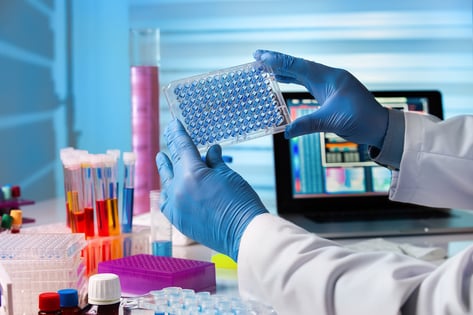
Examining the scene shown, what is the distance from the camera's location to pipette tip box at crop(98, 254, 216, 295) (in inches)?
48.6

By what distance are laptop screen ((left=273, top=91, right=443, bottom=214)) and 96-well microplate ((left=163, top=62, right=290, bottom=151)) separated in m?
1.04

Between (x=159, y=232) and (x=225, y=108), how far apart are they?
0.45m

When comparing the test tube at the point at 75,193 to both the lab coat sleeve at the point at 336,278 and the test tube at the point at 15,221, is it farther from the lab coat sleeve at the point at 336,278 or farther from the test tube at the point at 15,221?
the lab coat sleeve at the point at 336,278

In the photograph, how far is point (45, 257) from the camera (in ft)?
3.64

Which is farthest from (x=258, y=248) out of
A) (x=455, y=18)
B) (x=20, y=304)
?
(x=455, y=18)

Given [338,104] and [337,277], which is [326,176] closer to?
[338,104]

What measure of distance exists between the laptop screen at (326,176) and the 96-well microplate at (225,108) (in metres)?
1.04

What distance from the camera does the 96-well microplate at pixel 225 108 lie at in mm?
1247

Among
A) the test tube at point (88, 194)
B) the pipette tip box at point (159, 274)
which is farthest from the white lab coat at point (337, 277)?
the test tube at point (88, 194)

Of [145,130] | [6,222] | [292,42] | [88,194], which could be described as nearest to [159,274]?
[88,194]

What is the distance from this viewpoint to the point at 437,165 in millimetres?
1307

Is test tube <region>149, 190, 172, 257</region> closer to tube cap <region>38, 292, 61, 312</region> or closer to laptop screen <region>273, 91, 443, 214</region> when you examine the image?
tube cap <region>38, 292, 61, 312</region>

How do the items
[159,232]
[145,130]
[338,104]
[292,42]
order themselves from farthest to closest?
[292,42]
[145,130]
[159,232]
[338,104]

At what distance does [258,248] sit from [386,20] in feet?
7.13
